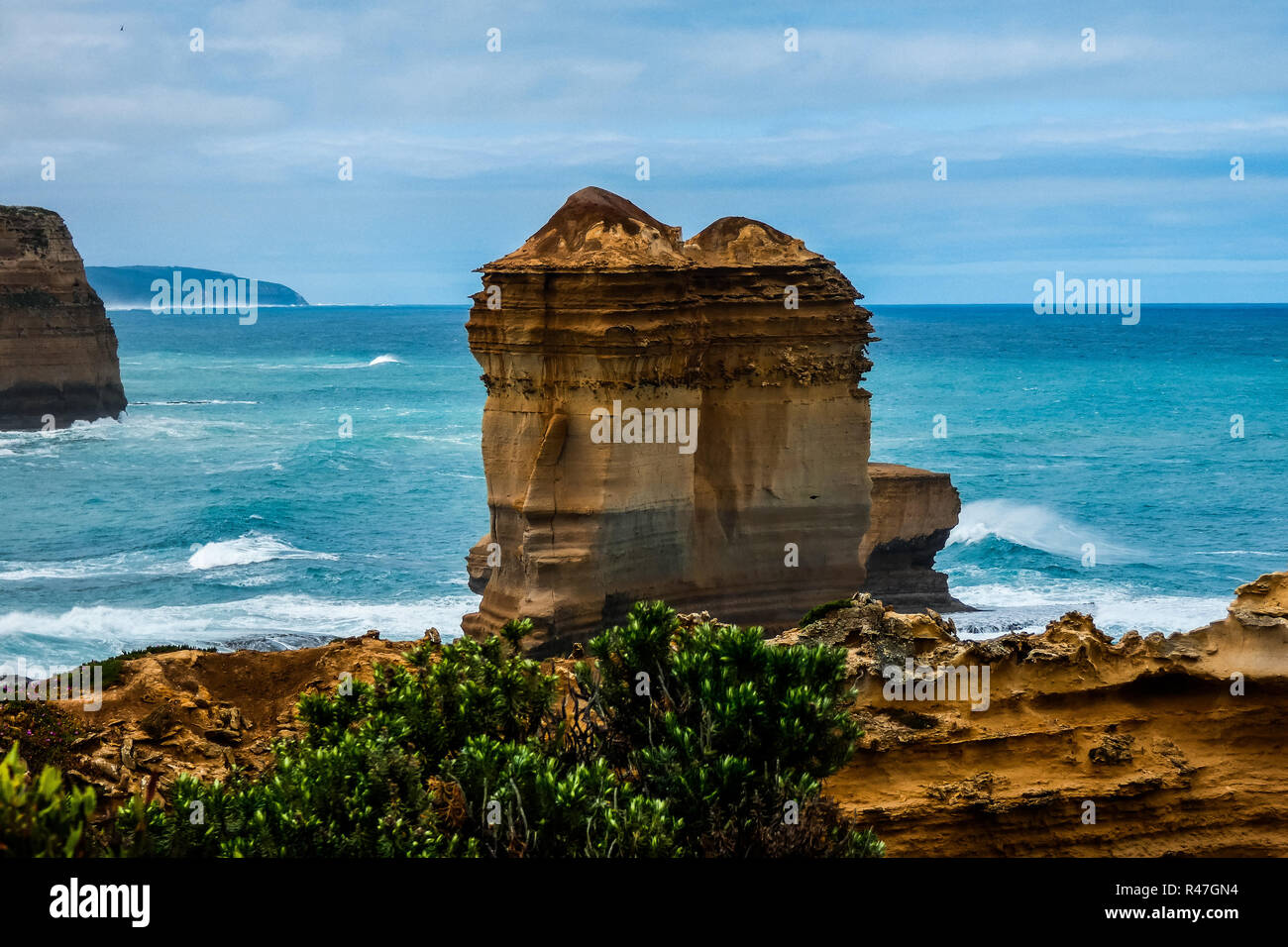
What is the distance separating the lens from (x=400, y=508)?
55125 millimetres

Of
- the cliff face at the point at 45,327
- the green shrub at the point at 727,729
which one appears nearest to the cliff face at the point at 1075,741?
the green shrub at the point at 727,729

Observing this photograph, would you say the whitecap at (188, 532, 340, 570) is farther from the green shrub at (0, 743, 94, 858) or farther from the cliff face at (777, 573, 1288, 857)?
the green shrub at (0, 743, 94, 858)

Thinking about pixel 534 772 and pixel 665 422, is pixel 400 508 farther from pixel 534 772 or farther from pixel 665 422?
pixel 534 772

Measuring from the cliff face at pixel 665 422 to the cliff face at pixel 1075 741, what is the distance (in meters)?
11.5

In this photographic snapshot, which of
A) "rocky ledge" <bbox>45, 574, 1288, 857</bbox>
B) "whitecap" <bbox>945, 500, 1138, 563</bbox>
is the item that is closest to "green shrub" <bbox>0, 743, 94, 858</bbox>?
"rocky ledge" <bbox>45, 574, 1288, 857</bbox>

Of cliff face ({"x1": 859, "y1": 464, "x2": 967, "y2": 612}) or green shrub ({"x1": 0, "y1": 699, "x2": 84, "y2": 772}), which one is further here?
cliff face ({"x1": 859, "y1": 464, "x2": 967, "y2": 612})

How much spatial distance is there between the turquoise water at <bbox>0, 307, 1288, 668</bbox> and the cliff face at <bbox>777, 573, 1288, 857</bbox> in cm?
2008

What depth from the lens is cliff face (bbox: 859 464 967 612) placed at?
116 feet

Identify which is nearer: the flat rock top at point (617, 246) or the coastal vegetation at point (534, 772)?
the coastal vegetation at point (534, 772)

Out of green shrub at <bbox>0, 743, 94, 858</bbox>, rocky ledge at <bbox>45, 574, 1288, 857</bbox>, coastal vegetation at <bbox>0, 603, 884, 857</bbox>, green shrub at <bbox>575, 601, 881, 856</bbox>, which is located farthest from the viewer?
rocky ledge at <bbox>45, 574, 1288, 857</bbox>

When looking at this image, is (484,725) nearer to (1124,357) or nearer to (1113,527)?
(1113,527)

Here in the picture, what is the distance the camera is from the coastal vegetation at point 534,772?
891cm

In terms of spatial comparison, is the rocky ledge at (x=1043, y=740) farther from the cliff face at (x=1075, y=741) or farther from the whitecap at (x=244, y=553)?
the whitecap at (x=244, y=553)
